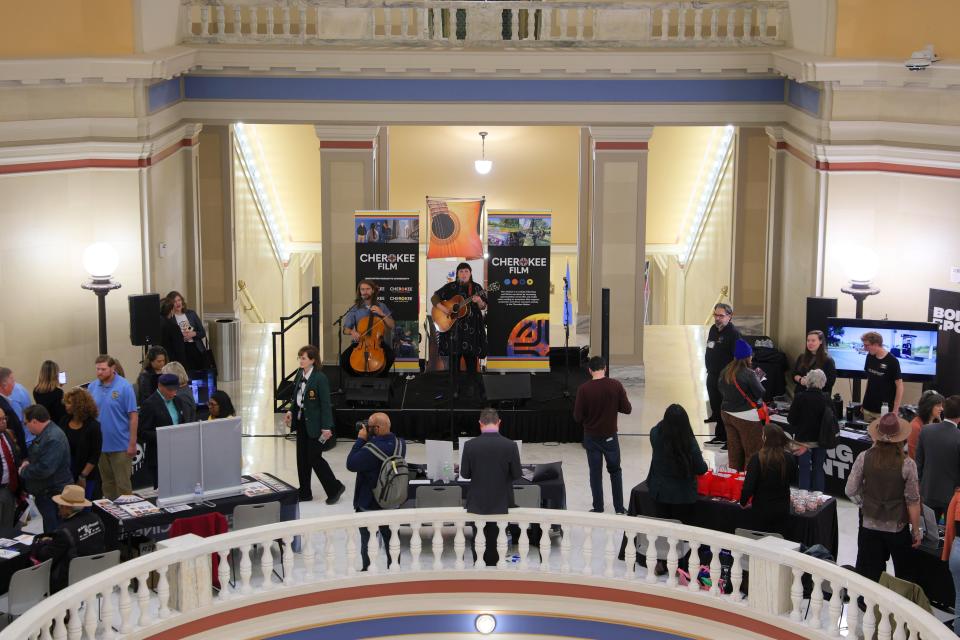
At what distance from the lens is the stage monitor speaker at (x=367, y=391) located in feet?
46.4

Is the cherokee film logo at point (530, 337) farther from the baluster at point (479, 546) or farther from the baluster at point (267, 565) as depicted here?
the baluster at point (267, 565)

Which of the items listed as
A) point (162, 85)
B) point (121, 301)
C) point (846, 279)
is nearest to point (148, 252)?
point (121, 301)

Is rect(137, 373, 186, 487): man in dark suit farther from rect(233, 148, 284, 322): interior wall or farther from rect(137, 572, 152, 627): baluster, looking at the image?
rect(233, 148, 284, 322): interior wall

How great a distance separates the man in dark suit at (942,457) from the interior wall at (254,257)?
35.9ft

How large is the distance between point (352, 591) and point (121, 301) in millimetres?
6016

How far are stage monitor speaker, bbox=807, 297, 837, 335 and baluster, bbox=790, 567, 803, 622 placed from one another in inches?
224

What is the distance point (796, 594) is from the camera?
28.0 feet

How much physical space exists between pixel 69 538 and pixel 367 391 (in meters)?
5.78

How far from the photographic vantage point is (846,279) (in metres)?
14.4

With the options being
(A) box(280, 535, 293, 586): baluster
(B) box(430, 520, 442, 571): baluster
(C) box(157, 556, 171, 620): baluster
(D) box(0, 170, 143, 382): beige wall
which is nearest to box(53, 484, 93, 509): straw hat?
(C) box(157, 556, 171, 620): baluster

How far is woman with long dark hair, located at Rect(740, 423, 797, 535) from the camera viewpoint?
31.0ft

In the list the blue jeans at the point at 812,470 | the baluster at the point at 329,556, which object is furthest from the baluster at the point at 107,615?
the blue jeans at the point at 812,470

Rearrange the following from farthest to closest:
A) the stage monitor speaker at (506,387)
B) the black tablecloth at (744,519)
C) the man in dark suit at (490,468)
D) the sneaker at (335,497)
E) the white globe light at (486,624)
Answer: the stage monitor speaker at (506,387) < the sneaker at (335,497) < the black tablecloth at (744,519) < the white globe light at (486,624) < the man in dark suit at (490,468)

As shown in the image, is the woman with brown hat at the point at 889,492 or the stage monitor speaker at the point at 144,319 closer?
the woman with brown hat at the point at 889,492
